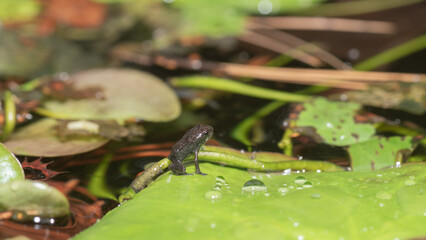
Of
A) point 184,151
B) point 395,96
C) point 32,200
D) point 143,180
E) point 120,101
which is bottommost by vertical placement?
point 32,200

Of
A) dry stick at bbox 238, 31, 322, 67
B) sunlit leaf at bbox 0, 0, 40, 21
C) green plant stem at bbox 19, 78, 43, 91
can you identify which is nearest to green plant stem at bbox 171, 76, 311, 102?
dry stick at bbox 238, 31, 322, 67

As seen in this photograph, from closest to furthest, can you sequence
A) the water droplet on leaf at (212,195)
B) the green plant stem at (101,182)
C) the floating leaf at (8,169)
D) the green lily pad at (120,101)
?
the water droplet on leaf at (212,195) < the floating leaf at (8,169) < the green plant stem at (101,182) < the green lily pad at (120,101)

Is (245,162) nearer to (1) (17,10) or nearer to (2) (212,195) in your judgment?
(2) (212,195)

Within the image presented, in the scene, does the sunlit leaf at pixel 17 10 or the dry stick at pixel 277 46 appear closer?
the dry stick at pixel 277 46

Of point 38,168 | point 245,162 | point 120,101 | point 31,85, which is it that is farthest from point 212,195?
point 31,85

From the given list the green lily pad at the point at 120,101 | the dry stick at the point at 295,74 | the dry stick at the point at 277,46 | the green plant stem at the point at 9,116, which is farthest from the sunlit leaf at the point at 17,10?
the dry stick at the point at 277,46

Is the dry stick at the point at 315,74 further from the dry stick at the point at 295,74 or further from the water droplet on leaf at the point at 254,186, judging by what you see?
the water droplet on leaf at the point at 254,186

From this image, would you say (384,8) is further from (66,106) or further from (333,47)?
(66,106)

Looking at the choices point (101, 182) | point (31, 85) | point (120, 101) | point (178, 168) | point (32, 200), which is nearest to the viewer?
point (32, 200)
